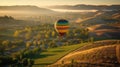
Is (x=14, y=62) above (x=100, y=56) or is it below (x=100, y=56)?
below

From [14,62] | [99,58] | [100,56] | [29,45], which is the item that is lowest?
[29,45]

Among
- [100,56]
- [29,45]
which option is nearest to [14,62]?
[100,56]

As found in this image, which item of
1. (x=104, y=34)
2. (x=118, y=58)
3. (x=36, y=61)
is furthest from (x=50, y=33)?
(x=118, y=58)

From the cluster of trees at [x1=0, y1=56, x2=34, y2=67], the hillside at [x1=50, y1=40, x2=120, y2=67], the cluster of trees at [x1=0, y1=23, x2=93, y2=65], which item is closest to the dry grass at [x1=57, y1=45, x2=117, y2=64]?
the hillside at [x1=50, y1=40, x2=120, y2=67]

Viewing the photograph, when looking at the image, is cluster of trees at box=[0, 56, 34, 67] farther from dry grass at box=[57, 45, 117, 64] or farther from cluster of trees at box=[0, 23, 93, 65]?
dry grass at box=[57, 45, 117, 64]

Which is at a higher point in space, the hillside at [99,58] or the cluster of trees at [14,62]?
the hillside at [99,58]

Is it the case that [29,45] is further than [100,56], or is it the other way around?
[29,45]

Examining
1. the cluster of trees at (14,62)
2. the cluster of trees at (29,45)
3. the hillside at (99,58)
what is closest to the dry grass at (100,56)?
the hillside at (99,58)

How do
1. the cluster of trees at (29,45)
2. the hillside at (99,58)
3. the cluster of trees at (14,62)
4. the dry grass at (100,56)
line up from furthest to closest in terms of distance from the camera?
1. the cluster of trees at (29,45)
2. the cluster of trees at (14,62)
3. the dry grass at (100,56)
4. the hillside at (99,58)

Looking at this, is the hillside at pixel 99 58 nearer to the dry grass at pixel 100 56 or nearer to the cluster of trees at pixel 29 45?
the dry grass at pixel 100 56

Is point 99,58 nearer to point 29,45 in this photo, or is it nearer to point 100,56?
point 100,56

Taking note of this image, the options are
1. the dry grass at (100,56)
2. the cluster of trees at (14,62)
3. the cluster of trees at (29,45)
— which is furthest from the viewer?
the cluster of trees at (29,45)
